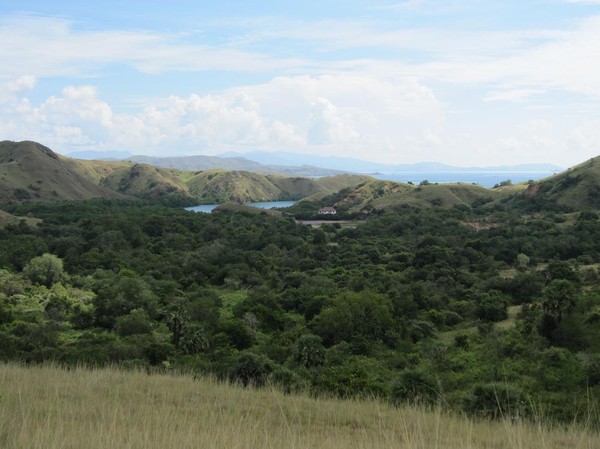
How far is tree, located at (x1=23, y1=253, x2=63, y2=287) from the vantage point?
54031 mm

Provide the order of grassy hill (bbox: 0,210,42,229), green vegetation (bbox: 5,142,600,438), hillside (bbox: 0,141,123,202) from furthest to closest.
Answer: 1. hillside (bbox: 0,141,123,202)
2. grassy hill (bbox: 0,210,42,229)
3. green vegetation (bbox: 5,142,600,438)

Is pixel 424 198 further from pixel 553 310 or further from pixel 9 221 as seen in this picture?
pixel 553 310

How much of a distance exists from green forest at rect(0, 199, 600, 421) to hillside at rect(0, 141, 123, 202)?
74.7 meters

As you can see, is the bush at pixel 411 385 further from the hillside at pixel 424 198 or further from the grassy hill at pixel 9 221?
the hillside at pixel 424 198

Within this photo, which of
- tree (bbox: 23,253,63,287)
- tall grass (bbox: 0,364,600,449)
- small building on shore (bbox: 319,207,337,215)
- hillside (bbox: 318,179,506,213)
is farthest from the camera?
small building on shore (bbox: 319,207,337,215)

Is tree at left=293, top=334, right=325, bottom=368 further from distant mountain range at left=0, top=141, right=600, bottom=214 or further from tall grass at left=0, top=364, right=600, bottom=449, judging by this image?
distant mountain range at left=0, top=141, right=600, bottom=214

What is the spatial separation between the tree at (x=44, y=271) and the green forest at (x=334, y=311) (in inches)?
6.1

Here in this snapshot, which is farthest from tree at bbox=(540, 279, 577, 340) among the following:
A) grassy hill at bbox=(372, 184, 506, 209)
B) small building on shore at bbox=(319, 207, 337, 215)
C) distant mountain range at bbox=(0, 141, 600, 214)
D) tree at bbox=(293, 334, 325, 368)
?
small building on shore at bbox=(319, 207, 337, 215)

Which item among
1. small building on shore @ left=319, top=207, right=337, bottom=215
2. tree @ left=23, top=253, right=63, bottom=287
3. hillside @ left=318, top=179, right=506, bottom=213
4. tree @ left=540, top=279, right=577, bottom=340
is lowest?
tree @ left=23, top=253, right=63, bottom=287

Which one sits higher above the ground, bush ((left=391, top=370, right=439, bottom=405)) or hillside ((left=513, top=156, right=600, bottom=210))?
hillside ((left=513, top=156, right=600, bottom=210))

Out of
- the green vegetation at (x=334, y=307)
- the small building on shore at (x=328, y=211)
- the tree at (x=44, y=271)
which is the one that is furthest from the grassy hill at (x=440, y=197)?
the tree at (x=44, y=271)

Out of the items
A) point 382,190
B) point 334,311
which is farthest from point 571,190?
point 334,311

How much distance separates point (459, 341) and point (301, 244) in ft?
170

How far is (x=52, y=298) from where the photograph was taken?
4672 cm
